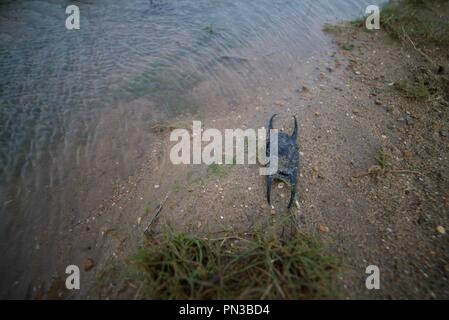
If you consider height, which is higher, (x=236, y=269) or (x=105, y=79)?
(x=105, y=79)

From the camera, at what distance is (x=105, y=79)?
3.56m

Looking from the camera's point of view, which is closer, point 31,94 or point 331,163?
point 331,163

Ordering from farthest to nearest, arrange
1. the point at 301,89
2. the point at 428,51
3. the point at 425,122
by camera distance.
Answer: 1. the point at 428,51
2. the point at 301,89
3. the point at 425,122

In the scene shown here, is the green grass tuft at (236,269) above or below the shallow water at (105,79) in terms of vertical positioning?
below

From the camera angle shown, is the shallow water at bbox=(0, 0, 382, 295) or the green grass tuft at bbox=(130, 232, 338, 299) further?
the shallow water at bbox=(0, 0, 382, 295)

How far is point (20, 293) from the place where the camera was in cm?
190

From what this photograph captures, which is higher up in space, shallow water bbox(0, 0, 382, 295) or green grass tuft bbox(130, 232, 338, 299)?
shallow water bbox(0, 0, 382, 295)

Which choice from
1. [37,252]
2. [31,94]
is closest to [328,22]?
[31,94]

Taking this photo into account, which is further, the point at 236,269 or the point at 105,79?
the point at 105,79

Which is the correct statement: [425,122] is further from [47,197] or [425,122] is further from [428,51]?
[47,197]

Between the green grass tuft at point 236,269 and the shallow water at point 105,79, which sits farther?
the shallow water at point 105,79

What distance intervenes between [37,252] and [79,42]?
315cm

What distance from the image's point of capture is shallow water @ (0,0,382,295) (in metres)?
2.45

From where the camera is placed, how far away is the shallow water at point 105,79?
8.04 ft
